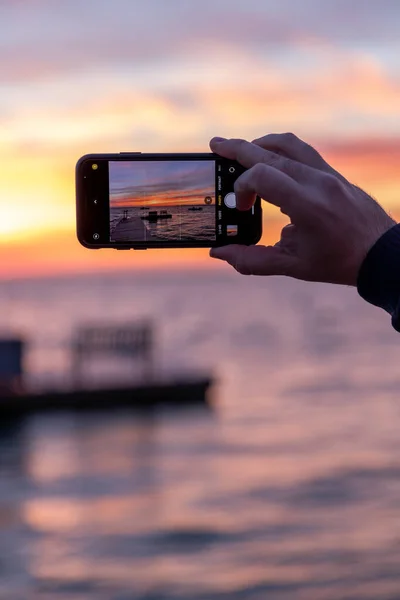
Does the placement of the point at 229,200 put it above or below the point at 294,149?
below

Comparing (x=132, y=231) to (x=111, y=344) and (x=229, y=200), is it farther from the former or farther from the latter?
(x=111, y=344)

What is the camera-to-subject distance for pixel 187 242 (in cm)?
220

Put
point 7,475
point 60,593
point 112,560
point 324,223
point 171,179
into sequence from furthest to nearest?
point 7,475, point 112,560, point 60,593, point 171,179, point 324,223

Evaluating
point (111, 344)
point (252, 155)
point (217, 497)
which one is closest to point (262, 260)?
point (252, 155)

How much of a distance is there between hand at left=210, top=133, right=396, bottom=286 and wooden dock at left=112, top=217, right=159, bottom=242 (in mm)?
494

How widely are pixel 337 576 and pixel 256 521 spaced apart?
499 cm

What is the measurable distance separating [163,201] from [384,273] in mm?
889

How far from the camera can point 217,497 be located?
27.4 m

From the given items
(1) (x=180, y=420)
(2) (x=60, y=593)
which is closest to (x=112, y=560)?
(2) (x=60, y=593)

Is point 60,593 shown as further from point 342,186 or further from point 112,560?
point 342,186

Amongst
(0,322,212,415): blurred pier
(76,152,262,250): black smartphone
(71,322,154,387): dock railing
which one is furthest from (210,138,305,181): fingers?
(71,322,154,387): dock railing

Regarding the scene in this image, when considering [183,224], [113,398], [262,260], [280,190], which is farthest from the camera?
[113,398]

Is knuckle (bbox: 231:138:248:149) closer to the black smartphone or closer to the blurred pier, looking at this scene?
the black smartphone

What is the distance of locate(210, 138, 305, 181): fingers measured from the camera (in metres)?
1.68
